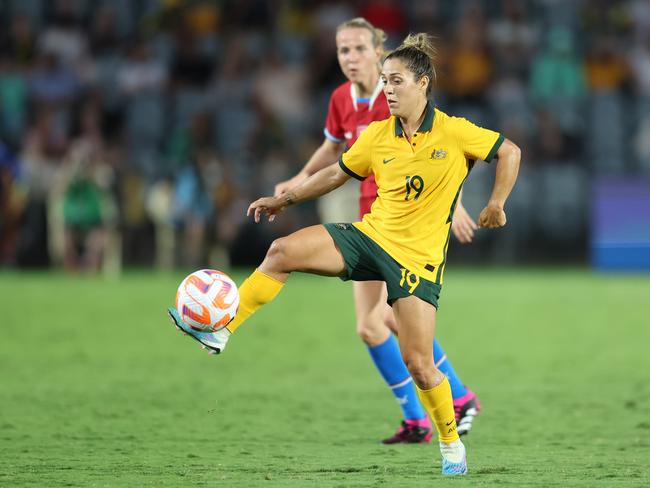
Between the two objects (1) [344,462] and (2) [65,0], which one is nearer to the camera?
(1) [344,462]

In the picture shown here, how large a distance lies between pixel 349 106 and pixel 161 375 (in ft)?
11.0

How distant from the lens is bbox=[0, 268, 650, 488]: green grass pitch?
6.01 metres

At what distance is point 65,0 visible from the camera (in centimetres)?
2020

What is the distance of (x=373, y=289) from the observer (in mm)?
7191

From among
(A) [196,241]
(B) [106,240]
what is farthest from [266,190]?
(B) [106,240]

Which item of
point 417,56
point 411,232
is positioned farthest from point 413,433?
point 417,56

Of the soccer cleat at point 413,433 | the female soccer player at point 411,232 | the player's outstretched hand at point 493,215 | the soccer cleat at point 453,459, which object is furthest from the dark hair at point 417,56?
the soccer cleat at point 413,433

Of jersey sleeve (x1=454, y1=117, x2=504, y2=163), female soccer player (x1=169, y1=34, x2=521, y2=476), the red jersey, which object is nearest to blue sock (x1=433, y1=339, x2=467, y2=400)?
the red jersey

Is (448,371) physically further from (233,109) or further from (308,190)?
(233,109)

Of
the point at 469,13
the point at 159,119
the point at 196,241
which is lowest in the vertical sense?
the point at 196,241

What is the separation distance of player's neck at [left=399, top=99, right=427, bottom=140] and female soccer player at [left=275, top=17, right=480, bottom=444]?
1.07 metres

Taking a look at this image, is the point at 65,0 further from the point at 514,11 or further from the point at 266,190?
the point at 514,11

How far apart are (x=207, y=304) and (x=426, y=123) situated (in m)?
1.36

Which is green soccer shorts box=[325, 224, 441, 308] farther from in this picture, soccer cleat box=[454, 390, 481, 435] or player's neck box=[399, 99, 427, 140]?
soccer cleat box=[454, 390, 481, 435]
